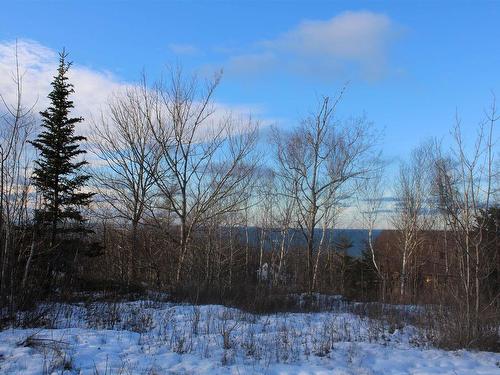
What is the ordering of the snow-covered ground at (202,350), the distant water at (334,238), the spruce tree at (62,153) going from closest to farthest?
the snow-covered ground at (202,350) < the spruce tree at (62,153) < the distant water at (334,238)

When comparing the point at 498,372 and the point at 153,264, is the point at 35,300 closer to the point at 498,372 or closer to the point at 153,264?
Answer: the point at 498,372

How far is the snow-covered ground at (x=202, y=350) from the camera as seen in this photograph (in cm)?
578

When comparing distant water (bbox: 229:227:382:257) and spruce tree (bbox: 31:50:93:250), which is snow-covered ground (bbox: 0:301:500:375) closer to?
spruce tree (bbox: 31:50:93:250)

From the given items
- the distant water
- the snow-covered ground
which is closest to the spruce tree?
the snow-covered ground

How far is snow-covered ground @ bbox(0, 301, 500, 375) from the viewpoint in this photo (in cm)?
578

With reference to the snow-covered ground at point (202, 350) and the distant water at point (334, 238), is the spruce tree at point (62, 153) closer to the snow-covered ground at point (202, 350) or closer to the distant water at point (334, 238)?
the snow-covered ground at point (202, 350)

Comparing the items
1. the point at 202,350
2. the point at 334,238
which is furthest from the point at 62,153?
the point at 334,238

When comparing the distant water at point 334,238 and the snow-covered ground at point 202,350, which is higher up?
the distant water at point 334,238

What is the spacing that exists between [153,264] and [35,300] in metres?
10.2

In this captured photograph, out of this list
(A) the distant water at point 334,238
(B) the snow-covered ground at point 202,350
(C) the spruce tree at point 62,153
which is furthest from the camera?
(A) the distant water at point 334,238

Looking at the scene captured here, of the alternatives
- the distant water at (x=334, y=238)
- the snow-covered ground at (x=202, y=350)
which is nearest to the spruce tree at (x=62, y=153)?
the snow-covered ground at (x=202, y=350)

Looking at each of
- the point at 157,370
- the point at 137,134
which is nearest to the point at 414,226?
the point at 137,134

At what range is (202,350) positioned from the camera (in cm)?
693

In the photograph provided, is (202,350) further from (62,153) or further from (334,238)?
(334,238)
